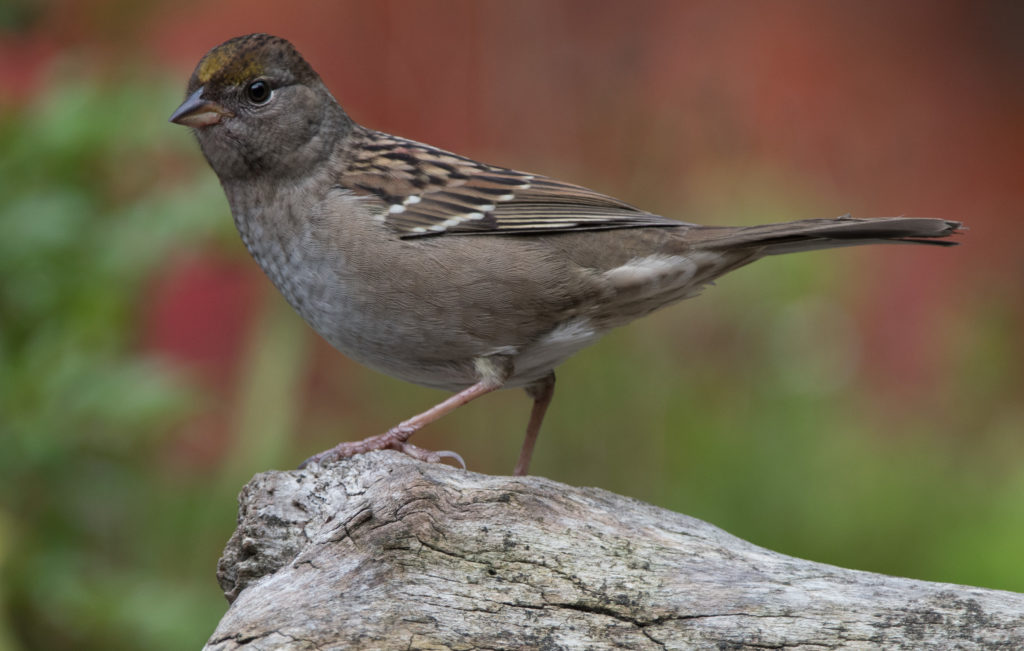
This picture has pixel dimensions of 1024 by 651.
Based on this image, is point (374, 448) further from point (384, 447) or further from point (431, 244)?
point (431, 244)

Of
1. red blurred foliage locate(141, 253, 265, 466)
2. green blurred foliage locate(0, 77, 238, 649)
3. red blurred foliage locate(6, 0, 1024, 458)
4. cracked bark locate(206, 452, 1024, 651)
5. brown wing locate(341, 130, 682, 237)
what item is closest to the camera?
cracked bark locate(206, 452, 1024, 651)

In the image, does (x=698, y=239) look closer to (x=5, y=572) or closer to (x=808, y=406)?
(x=808, y=406)

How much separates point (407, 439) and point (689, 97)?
8.55 feet

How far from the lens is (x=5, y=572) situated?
12.7 feet

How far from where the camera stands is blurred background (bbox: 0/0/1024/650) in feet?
13.1

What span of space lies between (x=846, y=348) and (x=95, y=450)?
324cm

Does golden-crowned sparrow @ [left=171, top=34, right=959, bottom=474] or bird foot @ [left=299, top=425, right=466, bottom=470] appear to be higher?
golden-crowned sparrow @ [left=171, top=34, right=959, bottom=474]

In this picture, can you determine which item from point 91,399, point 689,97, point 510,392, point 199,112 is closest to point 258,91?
point 199,112

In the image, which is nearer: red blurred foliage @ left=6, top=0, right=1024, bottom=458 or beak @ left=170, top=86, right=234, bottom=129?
beak @ left=170, top=86, right=234, bottom=129

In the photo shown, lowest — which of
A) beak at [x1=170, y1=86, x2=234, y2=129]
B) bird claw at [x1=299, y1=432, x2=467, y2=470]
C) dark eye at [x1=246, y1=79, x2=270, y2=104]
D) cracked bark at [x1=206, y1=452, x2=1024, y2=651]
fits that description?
cracked bark at [x1=206, y1=452, x2=1024, y2=651]

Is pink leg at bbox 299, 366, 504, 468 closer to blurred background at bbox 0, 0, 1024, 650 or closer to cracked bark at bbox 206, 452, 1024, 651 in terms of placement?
cracked bark at bbox 206, 452, 1024, 651

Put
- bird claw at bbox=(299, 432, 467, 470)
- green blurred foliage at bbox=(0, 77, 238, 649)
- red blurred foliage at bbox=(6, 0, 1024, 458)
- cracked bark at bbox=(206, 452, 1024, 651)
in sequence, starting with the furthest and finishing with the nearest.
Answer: red blurred foliage at bbox=(6, 0, 1024, 458)
green blurred foliage at bbox=(0, 77, 238, 649)
bird claw at bbox=(299, 432, 467, 470)
cracked bark at bbox=(206, 452, 1024, 651)

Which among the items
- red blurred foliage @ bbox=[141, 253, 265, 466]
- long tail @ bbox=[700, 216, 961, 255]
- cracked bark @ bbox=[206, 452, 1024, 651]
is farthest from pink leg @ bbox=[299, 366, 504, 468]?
red blurred foliage @ bbox=[141, 253, 265, 466]

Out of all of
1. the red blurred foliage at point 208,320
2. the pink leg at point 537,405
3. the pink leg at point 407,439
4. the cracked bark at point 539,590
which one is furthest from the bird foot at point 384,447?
the red blurred foliage at point 208,320
